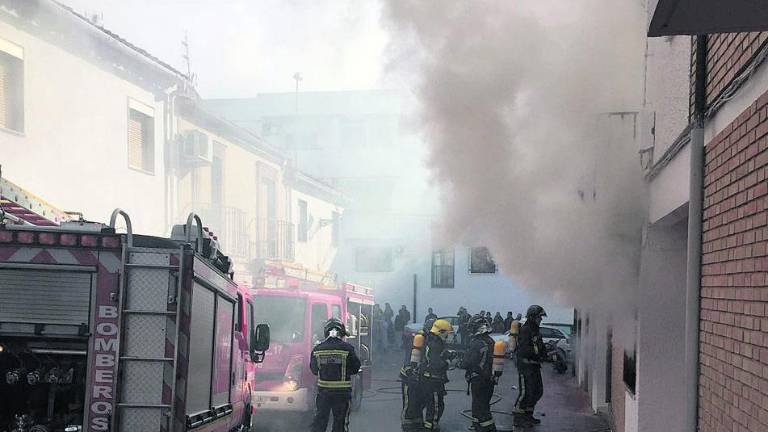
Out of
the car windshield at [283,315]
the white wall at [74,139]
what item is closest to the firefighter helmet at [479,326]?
the car windshield at [283,315]

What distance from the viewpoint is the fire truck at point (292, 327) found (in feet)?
33.0

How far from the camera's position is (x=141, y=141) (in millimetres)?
14289

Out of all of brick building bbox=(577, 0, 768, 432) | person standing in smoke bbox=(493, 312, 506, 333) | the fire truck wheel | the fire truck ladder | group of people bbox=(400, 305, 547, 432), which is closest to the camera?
brick building bbox=(577, 0, 768, 432)

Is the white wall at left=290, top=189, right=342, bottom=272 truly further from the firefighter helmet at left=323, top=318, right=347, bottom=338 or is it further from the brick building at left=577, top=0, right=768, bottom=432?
the brick building at left=577, top=0, right=768, bottom=432

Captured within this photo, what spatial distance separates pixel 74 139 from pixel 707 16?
11.1 meters

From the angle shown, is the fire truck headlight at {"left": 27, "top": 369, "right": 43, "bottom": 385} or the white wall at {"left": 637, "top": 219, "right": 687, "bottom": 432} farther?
the white wall at {"left": 637, "top": 219, "right": 687, "bottom": 432}

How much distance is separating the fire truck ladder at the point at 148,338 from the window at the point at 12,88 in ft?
24.0

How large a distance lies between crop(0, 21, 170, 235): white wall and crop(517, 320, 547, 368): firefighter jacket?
722 centimetres

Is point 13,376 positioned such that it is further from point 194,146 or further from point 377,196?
point 377,196

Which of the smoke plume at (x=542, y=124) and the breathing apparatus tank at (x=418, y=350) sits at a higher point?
the smoke plume at (x=542, y=124)

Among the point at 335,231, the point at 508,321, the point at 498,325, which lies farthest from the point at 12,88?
the point at 508,321

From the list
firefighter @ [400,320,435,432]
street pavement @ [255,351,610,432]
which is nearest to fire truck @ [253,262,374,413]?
street pavement @ [255,351,610,432]

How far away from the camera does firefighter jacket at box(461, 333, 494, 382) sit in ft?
30.5

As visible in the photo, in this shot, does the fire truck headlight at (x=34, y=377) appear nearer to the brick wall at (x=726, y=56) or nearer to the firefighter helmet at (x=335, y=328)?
the firefighter helmet at (x=335, y=328)
